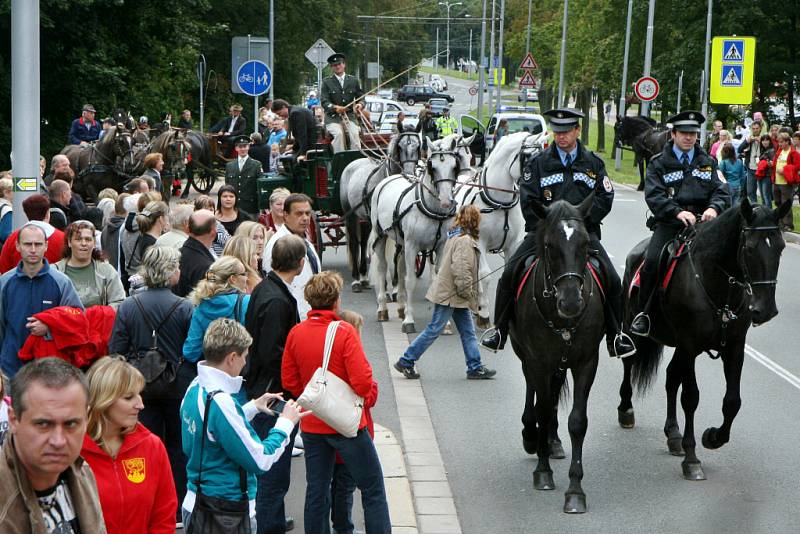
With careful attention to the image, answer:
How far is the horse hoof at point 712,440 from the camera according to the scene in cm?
942

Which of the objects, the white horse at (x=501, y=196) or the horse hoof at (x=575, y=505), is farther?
the white horse at (x=501, y=196)

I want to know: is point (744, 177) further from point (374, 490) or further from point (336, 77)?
point (374, 490)

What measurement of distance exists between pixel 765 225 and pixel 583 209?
135 cm

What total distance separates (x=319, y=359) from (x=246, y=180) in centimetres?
1283

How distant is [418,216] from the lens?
15.7m

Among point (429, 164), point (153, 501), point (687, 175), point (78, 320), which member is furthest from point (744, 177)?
point (153, 501)

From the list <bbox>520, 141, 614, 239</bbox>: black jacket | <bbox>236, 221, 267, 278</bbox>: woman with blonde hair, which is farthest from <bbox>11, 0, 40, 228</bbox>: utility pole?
<bbox>520, 141, 614, 239</bbox>: black jacket

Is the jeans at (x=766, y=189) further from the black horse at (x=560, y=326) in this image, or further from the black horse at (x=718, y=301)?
the black horse at (x=560, y=326)

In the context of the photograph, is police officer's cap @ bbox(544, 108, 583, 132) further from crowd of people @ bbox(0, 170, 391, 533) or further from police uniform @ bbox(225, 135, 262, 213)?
police uniform @ bbox(225, 135, 262, 213)

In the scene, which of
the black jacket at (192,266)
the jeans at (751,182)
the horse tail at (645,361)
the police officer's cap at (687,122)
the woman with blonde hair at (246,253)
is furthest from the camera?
the jeans at (751,182)

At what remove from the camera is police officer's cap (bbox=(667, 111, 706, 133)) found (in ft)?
33.6

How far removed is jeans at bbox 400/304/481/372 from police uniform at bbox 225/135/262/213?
7485mm

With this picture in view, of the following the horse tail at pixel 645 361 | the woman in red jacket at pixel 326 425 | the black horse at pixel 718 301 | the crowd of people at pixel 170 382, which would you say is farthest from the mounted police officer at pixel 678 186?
the woman in red jacket at pixel 326 425

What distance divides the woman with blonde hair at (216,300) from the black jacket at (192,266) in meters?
1.33
